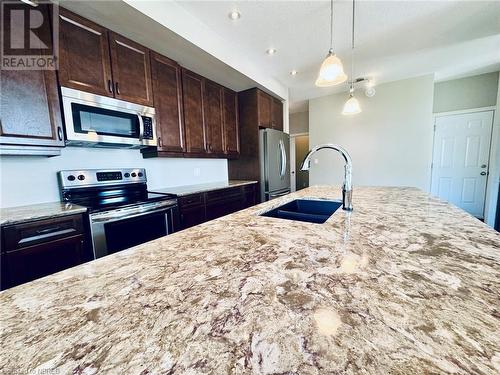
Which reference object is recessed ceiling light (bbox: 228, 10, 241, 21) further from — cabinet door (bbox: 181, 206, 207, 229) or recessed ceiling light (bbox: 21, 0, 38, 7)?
cabinet door (bbox: 181, 206, 207, 229)

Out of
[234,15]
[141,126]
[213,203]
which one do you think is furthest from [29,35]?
[213,203]

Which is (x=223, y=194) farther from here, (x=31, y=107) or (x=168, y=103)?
(x=31, y=107)

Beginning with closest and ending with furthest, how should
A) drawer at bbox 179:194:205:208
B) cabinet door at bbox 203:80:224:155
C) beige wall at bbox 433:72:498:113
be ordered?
drawer at bbox 179:194:205:208
cabinet door at bbox 203:80:224:155
beige wall at bbox 433:72:498:113

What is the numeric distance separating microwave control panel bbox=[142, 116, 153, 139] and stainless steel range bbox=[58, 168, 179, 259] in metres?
0.45

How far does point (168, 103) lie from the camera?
2301mm

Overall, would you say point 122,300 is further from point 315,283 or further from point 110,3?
point 110,3

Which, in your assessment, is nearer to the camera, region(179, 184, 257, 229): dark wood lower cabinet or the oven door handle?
the oven door handle

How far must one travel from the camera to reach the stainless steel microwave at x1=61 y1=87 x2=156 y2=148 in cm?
160

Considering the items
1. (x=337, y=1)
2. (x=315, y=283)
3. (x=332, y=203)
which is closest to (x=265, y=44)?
(x=337, y=1)

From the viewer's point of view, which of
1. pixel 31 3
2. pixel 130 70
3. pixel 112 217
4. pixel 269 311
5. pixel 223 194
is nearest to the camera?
pixel 269 311

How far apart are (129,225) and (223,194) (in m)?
1.21

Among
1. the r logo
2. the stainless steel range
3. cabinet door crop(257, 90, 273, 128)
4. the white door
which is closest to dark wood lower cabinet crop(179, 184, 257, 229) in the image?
A: the stainless steel range

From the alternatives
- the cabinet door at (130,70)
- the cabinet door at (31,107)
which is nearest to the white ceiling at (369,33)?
the cabinet door at (130,70)

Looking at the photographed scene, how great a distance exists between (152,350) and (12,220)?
1483mm
